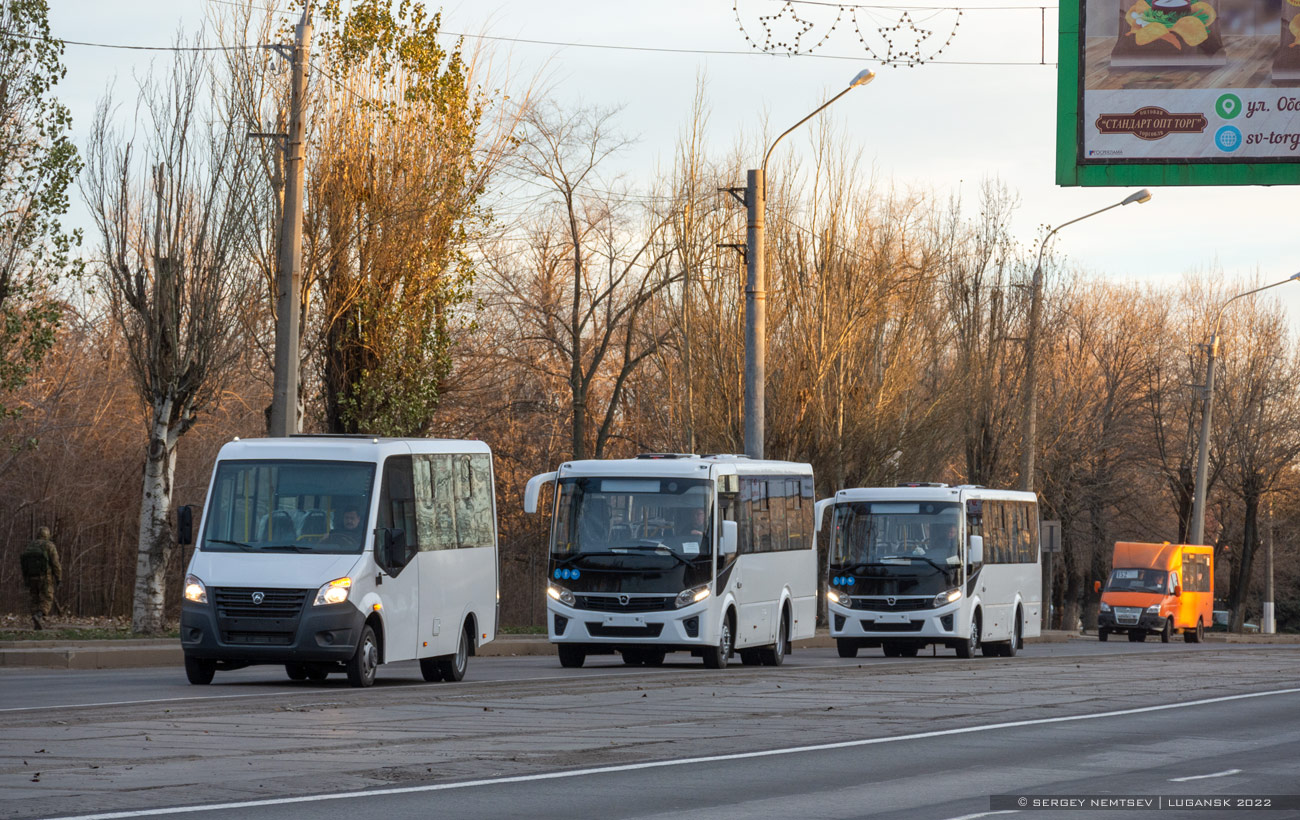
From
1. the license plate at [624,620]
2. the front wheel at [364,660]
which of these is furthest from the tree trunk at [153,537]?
the front wheel at [364,660]

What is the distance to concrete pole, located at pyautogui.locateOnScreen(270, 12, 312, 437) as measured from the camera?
22.9 meters

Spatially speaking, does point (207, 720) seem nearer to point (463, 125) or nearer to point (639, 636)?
point (639, 636)

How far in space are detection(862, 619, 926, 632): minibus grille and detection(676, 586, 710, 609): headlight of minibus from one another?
293 inches

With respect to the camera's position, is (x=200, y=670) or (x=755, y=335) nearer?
(x=200, y=670)

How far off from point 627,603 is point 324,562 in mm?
6038

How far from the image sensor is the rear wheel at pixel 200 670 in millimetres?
17922

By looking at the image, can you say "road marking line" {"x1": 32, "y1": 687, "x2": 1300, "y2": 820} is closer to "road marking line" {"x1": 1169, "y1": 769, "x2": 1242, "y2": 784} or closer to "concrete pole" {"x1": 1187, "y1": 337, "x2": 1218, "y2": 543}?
"road marking line" {"x1": 1169, "y1": 769, "x2": 1242, "y2": 784}

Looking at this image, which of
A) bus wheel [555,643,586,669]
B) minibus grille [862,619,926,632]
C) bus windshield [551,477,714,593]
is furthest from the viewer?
minibus grille [862,619,926,632]

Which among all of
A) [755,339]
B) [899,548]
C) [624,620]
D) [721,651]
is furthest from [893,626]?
[624,620]

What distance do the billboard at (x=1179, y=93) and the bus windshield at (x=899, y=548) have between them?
340 inches

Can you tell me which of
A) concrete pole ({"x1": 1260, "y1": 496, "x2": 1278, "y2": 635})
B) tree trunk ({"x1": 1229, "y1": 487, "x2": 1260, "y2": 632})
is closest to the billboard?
tree trunk ({"x1": 1229, "y1": 487, "x2": 1260, "y2": 632})

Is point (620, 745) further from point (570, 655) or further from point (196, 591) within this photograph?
point (570, 655)

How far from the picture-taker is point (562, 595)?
23.2m

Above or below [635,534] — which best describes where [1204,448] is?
above
